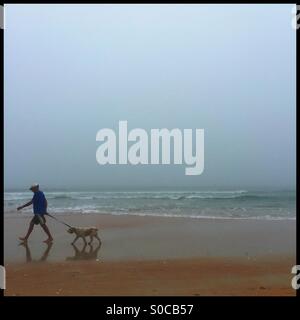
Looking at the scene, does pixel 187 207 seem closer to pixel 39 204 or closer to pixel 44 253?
pixel 39 204

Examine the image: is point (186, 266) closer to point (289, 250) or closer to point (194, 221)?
point (289, 250)

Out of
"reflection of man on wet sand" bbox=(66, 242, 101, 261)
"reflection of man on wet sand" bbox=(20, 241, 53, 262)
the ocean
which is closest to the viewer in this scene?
"reflection of man on wet sand" bbox=(20, 241, 53, 262)

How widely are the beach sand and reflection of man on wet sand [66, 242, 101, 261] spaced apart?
0.9 inches

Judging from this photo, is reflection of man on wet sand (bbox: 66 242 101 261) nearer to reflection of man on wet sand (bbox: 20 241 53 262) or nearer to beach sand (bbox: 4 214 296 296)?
beach sand (bbox: 4 214 296 296)

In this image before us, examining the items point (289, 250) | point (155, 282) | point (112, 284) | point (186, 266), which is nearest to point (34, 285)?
point (112, 284)

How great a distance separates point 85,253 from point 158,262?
2.04 metres

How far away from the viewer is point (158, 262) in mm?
8602

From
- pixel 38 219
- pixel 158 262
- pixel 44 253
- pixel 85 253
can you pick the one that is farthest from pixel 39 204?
pixel 158 262

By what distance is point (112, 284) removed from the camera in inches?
268

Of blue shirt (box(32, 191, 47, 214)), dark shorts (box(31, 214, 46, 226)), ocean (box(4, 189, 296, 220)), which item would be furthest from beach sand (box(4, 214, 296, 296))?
ocean (box(4, 189, 296, 220))

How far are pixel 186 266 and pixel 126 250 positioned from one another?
2151 millimetres

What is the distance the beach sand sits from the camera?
21.7 feet
